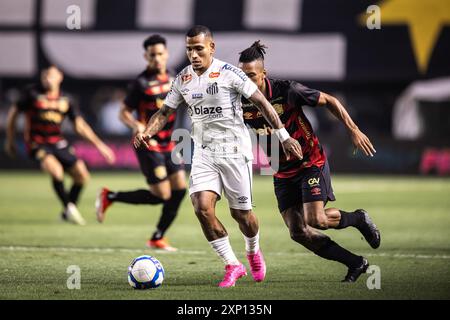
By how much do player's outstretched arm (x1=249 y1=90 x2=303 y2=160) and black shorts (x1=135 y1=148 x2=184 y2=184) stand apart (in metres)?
3.55

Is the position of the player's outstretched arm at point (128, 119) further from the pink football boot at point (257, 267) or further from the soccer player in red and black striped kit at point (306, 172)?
the pink football boot at point (257, 267)

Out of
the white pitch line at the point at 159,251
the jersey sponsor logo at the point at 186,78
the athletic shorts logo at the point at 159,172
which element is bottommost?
the white pitch line at the point at 159,251

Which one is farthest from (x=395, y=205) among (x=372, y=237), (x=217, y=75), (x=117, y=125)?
(x=117, y=125)

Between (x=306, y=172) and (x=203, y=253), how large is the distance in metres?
2.57

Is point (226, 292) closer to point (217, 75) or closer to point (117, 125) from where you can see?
point (217, 75)

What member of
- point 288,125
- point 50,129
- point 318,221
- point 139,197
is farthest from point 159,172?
point 50,129

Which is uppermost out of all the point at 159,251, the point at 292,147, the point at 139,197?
the point at 292,147

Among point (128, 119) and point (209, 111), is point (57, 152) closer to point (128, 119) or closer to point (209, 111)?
point (128, 119)

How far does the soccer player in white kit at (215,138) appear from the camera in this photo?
7844 mm

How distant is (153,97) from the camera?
1110cm

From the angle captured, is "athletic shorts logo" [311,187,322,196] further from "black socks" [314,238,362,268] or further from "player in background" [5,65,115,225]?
"player in background" [5,65,115,225]

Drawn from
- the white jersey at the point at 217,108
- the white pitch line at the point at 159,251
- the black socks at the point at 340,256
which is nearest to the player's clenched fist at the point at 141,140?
the white jersey at the point at 217,108

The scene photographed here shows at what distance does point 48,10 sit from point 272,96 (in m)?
16.8

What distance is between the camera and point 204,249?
1080 cm
